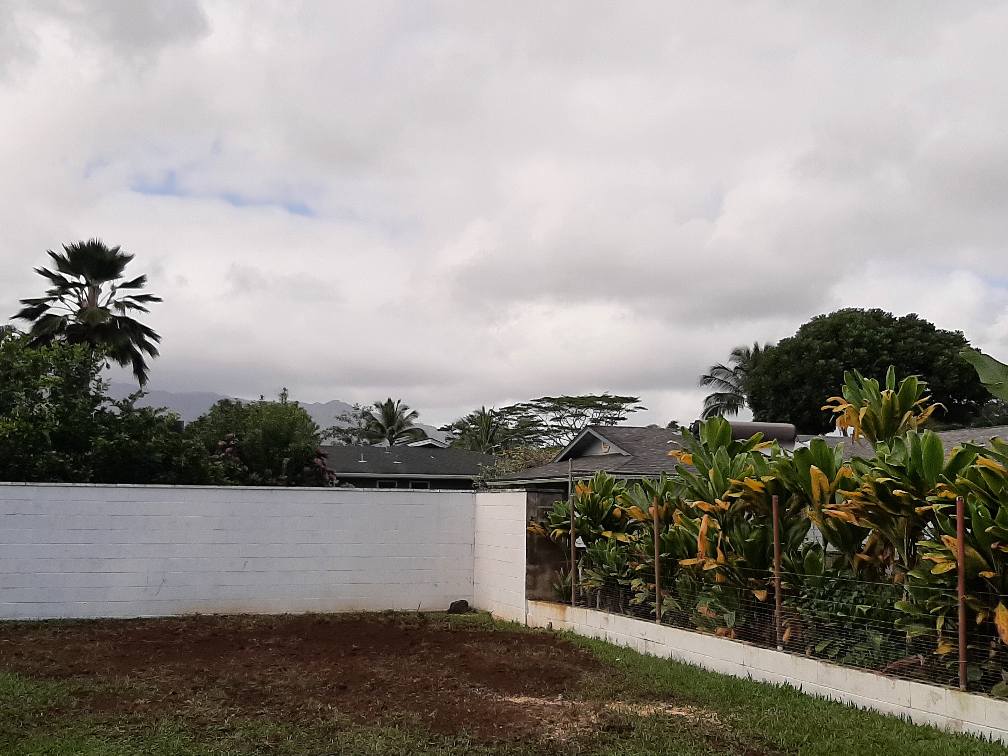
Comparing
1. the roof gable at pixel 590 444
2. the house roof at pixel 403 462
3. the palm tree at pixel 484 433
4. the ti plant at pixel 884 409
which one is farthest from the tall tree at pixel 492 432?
the ti plant at pixel 884 409

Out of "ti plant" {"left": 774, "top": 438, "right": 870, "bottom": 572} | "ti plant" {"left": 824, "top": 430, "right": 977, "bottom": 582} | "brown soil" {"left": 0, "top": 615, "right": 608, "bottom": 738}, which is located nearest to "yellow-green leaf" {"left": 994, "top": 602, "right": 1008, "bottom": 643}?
"ti plant" {"left": 824, "top": 430, "right": 977, "bottom": 582}

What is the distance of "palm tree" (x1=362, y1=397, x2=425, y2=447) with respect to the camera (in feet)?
181

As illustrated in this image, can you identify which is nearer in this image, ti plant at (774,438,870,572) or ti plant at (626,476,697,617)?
ti plant at (774,438,870,572)

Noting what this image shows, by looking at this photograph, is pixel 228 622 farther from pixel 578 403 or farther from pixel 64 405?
pixel 578 403

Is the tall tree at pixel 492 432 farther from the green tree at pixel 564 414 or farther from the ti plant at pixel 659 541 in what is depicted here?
the ti plant at pixel 659 541

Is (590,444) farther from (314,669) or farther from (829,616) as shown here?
(829,616)

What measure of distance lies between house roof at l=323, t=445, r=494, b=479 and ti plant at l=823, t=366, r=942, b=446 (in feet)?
84.7

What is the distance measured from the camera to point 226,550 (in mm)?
12977

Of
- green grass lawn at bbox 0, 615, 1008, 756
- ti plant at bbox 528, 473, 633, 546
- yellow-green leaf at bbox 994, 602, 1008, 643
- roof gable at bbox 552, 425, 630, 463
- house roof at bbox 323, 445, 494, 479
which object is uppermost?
roof gable at bbox 552, 425, 630, 463

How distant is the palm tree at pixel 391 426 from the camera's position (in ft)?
181

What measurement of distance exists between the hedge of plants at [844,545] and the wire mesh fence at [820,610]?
0.01m

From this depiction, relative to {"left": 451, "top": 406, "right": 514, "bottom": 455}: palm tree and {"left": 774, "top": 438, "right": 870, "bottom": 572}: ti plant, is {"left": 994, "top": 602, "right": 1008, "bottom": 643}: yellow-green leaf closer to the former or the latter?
{"left": 774, "top": 438, "right": 870, "bottom": 572}: ti plant

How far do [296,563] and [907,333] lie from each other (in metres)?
28.7

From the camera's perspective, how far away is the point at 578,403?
5356cm
